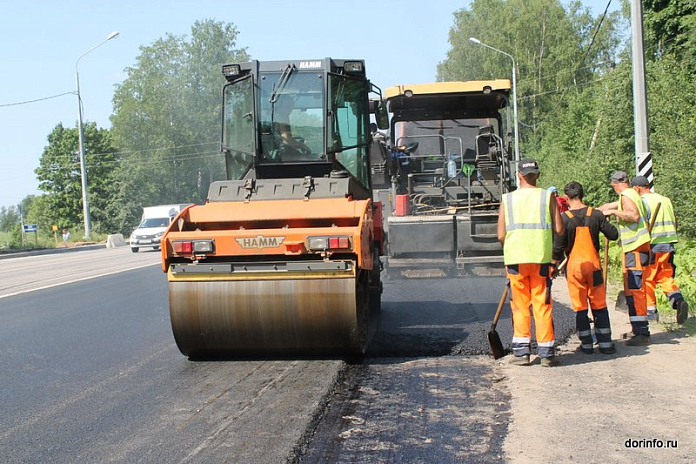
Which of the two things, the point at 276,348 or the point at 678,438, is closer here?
the point at 678,438

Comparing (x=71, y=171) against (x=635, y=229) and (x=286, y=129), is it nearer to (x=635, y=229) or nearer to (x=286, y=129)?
(x=286, y=129)

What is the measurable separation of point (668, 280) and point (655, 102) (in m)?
9.17

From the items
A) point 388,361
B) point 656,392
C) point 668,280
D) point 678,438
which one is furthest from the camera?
point 668,280

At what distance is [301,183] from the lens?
7.21m

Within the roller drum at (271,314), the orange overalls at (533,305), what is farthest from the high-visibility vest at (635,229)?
the roller drum at (271,314)

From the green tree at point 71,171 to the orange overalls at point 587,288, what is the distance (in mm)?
61186

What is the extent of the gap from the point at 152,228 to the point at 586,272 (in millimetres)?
25524

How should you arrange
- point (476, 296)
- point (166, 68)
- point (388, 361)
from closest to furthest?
point (388, 361) → point (476, 296) → point (166, 68)

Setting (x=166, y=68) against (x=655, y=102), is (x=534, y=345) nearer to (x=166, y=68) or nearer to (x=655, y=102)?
(x=655, y=102)

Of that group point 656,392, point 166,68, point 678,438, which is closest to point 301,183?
point 656,392

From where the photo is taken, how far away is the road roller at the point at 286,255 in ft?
21.1

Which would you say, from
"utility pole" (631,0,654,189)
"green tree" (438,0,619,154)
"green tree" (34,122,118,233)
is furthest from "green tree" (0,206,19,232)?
"utility pole" (631,0,654,189)

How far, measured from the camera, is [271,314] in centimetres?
651

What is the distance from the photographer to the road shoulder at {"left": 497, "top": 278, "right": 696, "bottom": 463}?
4379 mm
